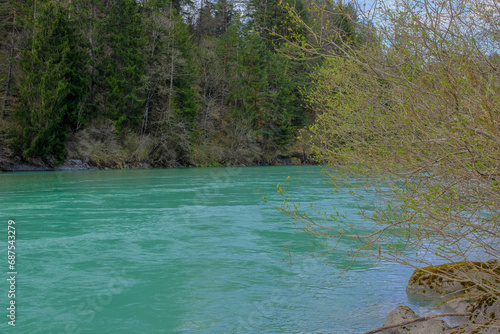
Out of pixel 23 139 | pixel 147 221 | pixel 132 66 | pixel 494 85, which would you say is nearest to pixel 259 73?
pixel 132 66

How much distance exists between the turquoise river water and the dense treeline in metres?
12.6

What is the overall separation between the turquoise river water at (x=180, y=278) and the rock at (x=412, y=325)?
1.54 feet

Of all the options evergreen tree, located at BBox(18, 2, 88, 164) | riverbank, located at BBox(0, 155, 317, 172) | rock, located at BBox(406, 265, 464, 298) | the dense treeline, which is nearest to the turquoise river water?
rock, located at BBox(406, 265, 464, 298)

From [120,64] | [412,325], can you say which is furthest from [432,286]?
[120,64]

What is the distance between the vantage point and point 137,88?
34.0m

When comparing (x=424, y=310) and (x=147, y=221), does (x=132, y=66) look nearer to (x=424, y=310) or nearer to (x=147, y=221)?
(x=147, y=221)

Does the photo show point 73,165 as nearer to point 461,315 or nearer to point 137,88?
point 137,88

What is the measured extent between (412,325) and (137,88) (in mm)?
32096

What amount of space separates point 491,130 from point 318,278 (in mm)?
3725

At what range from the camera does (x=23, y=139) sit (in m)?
27.0

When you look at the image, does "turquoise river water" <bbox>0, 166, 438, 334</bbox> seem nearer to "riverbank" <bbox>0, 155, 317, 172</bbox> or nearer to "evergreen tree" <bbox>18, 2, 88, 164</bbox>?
"riverbank" <bbox>0, 155, 317, 172</bbox>

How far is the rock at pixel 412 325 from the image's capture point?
13.5 ft
